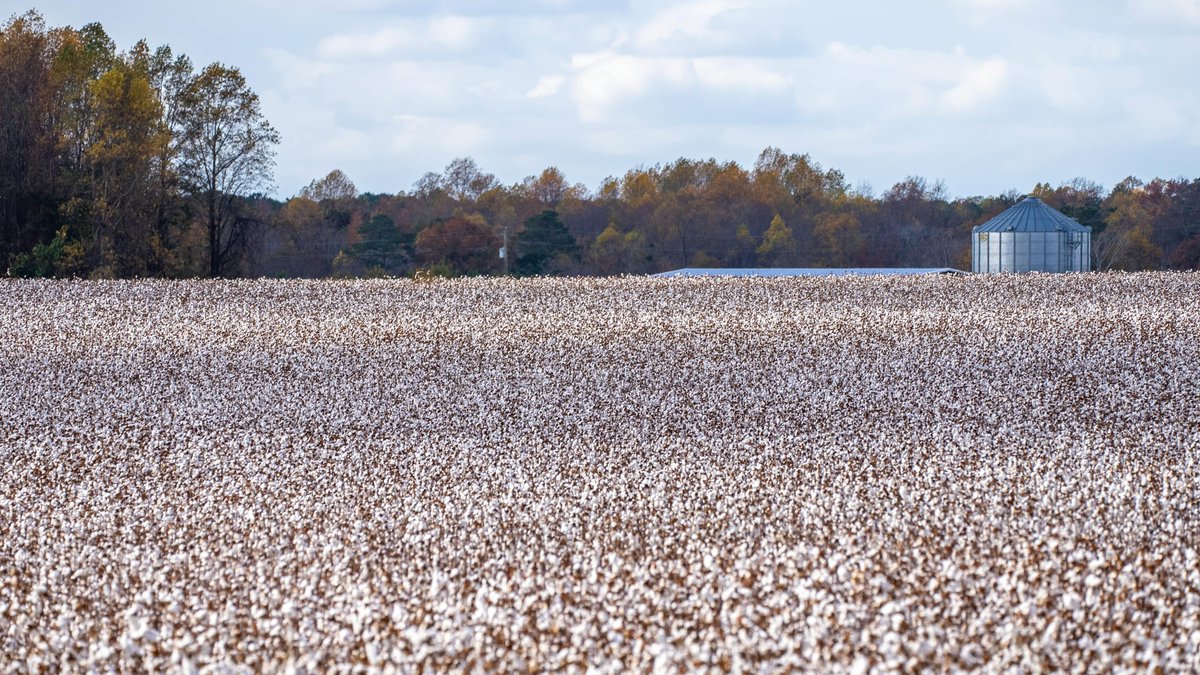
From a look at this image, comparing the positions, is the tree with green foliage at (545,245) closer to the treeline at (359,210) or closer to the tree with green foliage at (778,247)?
the treeline at (359,210)

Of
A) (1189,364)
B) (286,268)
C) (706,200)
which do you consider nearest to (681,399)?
(1189,364)

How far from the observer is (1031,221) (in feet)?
174

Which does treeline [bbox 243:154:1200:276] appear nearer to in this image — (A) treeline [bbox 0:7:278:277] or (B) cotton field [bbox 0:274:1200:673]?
(A) treeline [bbox 0:7:278:277]

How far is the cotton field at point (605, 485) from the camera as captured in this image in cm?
728

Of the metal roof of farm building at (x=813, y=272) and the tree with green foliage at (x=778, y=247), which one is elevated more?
the tree with green foliage at (x=778, y=247)

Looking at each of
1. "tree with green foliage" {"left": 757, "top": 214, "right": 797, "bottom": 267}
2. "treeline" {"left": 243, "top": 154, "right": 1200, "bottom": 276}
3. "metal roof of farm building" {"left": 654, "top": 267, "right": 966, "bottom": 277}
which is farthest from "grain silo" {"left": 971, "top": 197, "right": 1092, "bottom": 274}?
"tree with green foliage" {"left": 757, "top": 214, "right": 797, "bottom": 267}

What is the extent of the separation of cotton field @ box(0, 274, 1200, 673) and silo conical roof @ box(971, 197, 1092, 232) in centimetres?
2068

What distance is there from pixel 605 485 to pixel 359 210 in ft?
248

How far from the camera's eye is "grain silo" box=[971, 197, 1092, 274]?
173 ft

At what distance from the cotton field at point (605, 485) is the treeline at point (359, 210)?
1523 centimetres

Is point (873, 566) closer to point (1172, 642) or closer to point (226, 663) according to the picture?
point (1172, 642)

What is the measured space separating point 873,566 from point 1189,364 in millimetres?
15995

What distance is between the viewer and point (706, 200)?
3391 inches

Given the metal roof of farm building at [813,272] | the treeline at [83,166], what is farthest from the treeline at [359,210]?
the metal roof of farm building at [813,272]
